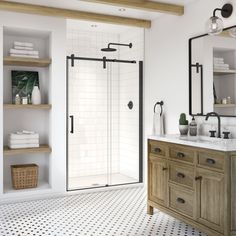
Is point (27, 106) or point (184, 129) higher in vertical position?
point (27, 106)

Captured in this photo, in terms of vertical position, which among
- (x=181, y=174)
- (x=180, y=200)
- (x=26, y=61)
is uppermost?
(x=26, y=61)

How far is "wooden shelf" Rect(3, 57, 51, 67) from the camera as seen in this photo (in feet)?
13.6

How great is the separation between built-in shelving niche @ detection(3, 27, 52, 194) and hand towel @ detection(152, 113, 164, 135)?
1.46 m

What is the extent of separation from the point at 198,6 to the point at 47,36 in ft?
6.93

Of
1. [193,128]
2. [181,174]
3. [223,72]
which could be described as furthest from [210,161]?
[223,72]

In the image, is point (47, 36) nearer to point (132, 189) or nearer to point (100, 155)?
point (100, 155)

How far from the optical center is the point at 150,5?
3.79 meters

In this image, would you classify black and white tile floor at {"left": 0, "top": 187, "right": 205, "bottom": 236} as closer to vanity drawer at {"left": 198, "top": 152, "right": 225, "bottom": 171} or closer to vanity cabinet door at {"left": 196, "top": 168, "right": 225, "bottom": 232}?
vanity cabinet door at {"left": 196, "top": 168, "right": 225, "bottom": 232}

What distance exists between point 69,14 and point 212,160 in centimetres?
264

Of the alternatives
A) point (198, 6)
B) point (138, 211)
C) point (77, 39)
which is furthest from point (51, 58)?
point (138, 211)

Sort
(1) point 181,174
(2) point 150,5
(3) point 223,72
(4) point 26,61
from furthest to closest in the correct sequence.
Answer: (4) point 26,61 → (2) point 150,5 → (3) point 223,72 → (1) point 181,174

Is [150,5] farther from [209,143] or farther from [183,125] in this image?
[209,143]

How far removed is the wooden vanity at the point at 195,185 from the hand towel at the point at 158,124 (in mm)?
806

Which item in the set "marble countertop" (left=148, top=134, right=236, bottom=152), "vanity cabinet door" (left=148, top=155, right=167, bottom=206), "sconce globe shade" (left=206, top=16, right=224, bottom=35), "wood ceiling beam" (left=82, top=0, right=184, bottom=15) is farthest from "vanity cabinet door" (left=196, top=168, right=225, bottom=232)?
"wood ceiling beam" (left=82, top=0, right=184, bottom=15)
